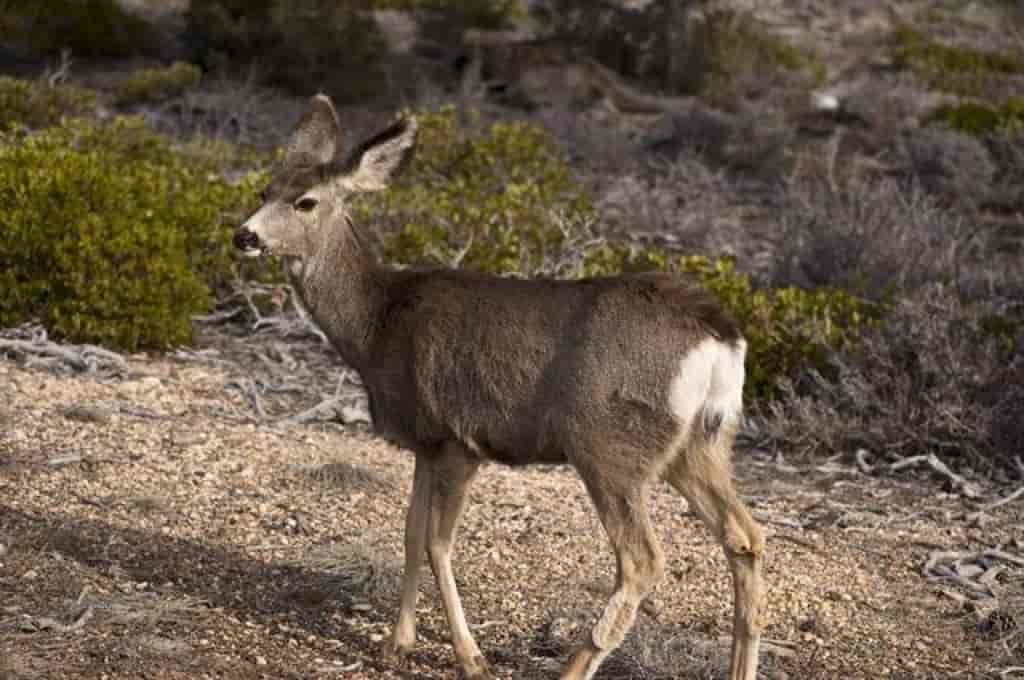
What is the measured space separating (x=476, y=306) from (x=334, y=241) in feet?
2.68

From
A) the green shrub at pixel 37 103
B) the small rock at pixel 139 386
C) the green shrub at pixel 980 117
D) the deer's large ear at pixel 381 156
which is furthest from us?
the green shrub at pixel 980 117

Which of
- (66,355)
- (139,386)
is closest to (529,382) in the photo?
(139,386)

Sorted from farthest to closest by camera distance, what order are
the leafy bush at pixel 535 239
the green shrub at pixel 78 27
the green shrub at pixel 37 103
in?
the green shrub at pixel 78 27
the green shrub at pixel 37 103
the leafy bush at pixel 535 239

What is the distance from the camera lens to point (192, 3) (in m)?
22.8

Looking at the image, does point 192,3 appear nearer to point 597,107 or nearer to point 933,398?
point 597,107

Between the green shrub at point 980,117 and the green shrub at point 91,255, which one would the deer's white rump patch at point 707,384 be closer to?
→ the green shrub at point 91,255

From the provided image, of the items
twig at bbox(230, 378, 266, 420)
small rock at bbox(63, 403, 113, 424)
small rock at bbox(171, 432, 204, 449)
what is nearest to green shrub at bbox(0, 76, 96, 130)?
twig at bbox(230, 378, 266, 420)

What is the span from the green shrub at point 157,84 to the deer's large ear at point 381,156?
13.1m

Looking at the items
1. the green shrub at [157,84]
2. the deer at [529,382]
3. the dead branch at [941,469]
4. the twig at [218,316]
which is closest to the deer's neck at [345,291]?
the deer at [529,382]

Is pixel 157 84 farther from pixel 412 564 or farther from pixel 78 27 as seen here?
pixel 412 564

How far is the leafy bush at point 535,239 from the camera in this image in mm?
10133

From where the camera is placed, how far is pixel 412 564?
617 centimetres

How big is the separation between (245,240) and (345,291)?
494mm

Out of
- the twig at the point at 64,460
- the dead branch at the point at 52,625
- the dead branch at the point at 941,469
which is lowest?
the dead branch at the point at 941,469
